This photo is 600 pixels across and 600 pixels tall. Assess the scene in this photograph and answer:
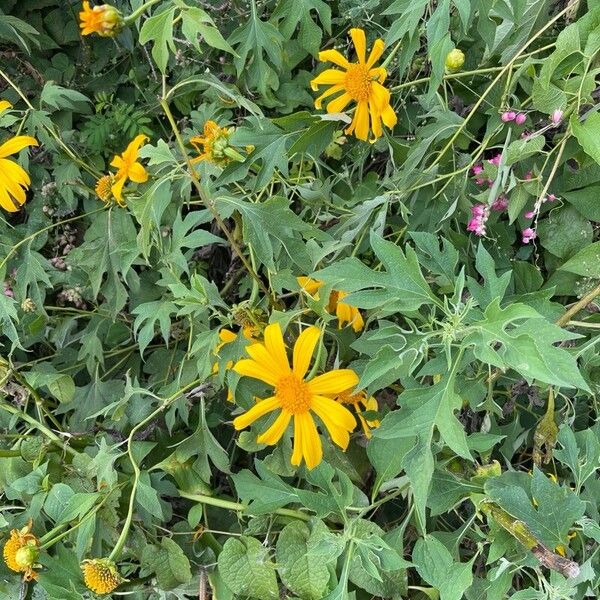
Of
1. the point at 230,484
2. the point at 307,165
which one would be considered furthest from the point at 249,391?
the point at 307,165

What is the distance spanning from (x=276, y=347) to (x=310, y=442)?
0.51 ft

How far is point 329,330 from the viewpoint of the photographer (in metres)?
1.02

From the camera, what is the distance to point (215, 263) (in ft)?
4.66

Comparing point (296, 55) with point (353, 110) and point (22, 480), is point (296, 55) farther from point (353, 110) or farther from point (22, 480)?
point (22, 480)

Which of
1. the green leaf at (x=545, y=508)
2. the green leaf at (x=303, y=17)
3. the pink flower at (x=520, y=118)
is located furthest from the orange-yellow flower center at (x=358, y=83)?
the green leaf at (x=545, y=508)

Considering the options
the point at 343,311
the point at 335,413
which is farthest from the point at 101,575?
the point at 343,311

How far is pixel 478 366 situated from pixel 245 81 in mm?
728

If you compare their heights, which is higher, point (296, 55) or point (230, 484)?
point (296, 55)

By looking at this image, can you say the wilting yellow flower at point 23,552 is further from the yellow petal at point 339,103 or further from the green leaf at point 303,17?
the green leaf at point 303,17

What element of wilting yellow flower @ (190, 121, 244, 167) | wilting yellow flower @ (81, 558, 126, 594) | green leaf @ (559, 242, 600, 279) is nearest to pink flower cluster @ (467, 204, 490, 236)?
green leaf @ (559, 242, 600, 279)

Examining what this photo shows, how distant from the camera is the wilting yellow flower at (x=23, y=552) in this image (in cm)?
92

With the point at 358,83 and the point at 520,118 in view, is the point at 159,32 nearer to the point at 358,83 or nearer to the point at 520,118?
the point at 358,83

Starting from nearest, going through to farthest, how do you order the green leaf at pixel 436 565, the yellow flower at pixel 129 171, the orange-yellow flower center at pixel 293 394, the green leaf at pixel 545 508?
the green leaf at pixel 545 508 < the green leaf at pixel 436 565 < the orange-yellow flower center at pixel 293 394 < the yellow flower at pixel 129 171

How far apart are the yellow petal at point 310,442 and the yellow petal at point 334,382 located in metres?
0.05
